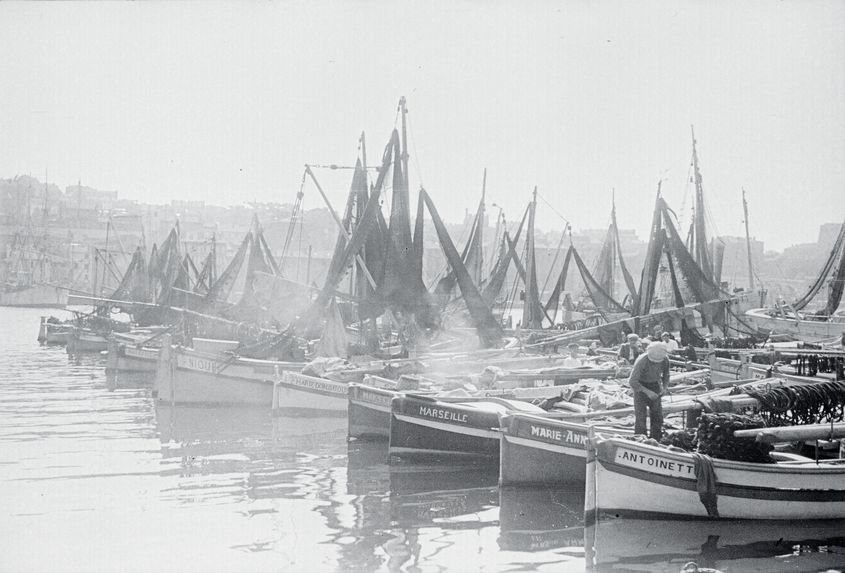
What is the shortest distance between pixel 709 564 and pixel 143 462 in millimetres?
12305

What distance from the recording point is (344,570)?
436 inches

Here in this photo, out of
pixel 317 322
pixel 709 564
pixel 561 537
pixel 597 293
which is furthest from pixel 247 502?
pixel 597 293

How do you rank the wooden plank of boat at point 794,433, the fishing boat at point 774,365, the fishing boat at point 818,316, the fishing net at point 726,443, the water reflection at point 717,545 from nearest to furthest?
the water reflection at point 717,545, the wooden plank of boat at point 794,433, the fishing net at point 726,443, the fishing boat at point 774,365, the fishing boat at point 818,316

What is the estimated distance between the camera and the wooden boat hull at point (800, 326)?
124ft

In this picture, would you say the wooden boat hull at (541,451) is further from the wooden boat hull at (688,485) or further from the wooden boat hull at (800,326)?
the wooden boat hull at (800,326)

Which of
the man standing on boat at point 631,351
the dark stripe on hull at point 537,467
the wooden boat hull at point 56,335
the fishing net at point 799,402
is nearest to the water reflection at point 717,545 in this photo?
the fishing net at point 799,402

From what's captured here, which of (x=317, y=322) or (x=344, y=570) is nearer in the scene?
(x=344, y=570)

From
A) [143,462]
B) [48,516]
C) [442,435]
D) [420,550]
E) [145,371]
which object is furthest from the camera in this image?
[145,371]

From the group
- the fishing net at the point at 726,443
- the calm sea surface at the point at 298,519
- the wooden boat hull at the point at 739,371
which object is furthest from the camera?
the wooden boat hull at the point at 739,371

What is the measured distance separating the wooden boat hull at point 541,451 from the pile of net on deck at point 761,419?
6.45ft

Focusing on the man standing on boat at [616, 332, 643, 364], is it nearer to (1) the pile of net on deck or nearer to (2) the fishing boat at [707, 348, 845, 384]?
(2) the fishing boat at [707, 348, 845, 384]

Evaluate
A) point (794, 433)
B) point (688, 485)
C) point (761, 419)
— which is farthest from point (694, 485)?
point (761, 419)

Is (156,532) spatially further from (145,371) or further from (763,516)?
(145,371)

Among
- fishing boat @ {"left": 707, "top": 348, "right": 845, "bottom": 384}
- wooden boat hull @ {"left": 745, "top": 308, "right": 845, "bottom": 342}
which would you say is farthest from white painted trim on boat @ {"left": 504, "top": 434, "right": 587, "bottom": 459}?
wooden boat hull @ {"left": 745, "top": 308, "right": 845, "bottom": 342}
